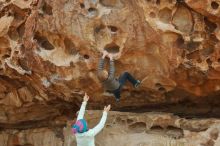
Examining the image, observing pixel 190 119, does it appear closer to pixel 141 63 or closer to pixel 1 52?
pixel 141 63

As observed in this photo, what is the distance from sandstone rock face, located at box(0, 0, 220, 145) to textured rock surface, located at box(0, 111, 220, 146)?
391 millimetres

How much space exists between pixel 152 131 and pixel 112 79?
2.70 ft

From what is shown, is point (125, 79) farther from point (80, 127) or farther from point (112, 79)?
point (80, 127)

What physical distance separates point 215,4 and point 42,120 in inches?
124

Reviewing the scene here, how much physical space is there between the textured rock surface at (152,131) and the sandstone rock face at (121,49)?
1.28ft

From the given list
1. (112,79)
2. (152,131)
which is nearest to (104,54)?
(112,79)

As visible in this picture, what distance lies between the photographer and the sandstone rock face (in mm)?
5922

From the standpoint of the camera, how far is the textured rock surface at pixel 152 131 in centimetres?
595

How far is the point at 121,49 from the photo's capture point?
609 centimetres

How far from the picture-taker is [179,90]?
643 cm

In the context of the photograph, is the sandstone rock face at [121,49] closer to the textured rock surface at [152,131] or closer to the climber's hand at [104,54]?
the climber's hand at [104,54]

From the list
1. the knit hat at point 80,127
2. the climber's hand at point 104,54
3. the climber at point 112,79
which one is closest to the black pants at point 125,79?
the climber at point 112,79

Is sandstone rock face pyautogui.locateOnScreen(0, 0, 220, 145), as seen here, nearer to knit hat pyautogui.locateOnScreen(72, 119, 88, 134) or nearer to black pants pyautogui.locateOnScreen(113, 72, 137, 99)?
black pants pyautogui.locateOnScreen(113, 72, 137, 99)

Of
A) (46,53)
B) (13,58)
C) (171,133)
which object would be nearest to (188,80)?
(171,133)
